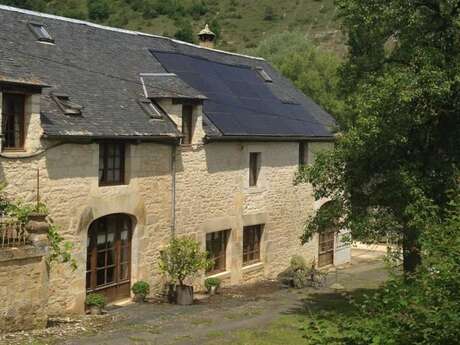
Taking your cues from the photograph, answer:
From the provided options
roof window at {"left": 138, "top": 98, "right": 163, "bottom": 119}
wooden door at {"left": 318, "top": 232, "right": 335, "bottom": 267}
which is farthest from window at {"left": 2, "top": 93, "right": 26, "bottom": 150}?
wooden door at {"left": 318, "top": 232, "right": 335, "bottom": 267}

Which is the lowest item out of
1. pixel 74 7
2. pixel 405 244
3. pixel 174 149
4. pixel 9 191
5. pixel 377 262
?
pixel 377 262

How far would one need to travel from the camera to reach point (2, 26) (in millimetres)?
16203

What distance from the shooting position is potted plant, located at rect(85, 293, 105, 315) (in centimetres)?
1465

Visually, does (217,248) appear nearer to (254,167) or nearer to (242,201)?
(242,201)

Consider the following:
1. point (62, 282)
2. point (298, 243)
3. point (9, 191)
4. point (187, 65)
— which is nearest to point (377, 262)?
point (298, 243)

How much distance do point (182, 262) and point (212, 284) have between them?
1.89m

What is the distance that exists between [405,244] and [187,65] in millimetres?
10536

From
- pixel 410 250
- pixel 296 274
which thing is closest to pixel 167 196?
pixel 296 274

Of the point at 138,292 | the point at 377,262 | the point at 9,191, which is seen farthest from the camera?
the point at 377,262

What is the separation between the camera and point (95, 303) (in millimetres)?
14656

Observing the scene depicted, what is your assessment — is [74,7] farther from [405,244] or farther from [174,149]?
[405,244]

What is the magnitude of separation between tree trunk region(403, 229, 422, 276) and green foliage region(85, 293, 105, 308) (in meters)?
7.27

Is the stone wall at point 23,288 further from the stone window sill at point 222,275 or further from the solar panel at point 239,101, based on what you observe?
the solar panel at point 239,101

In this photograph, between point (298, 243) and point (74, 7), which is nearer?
point (298, 243)
